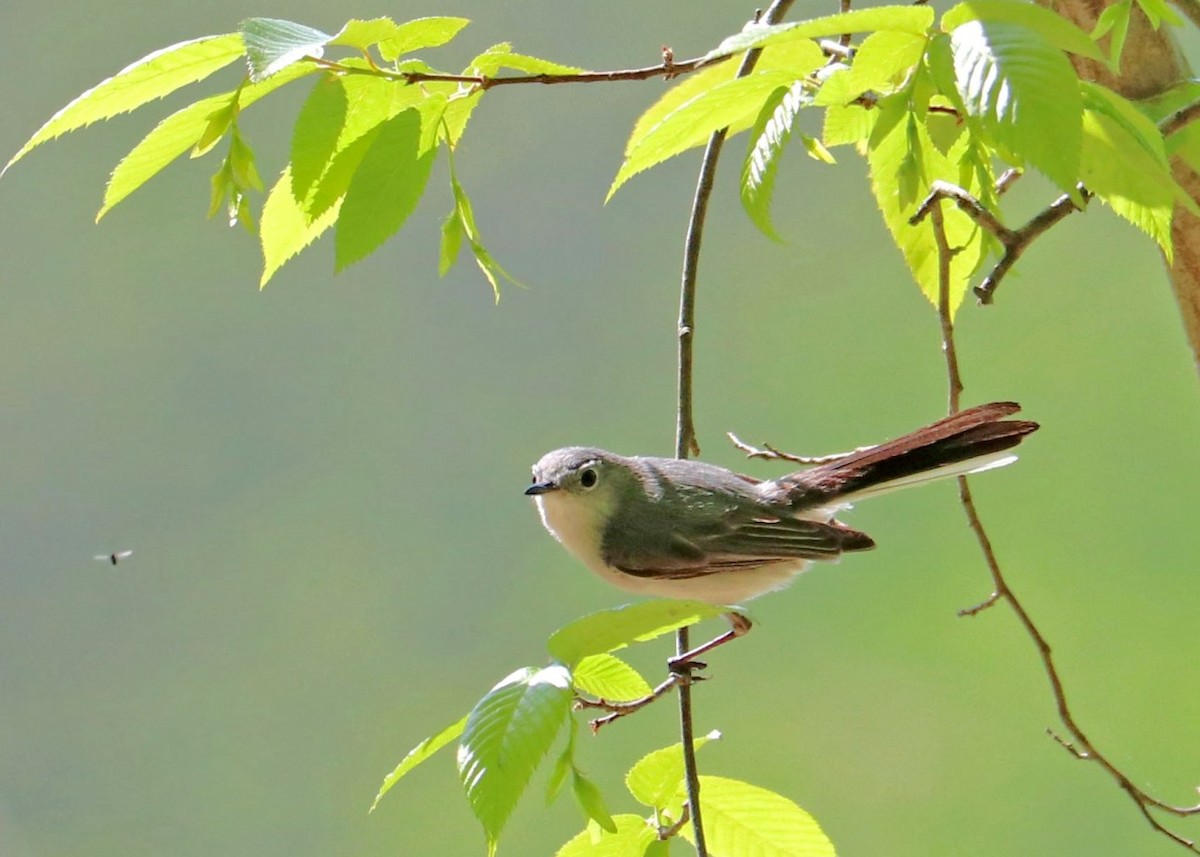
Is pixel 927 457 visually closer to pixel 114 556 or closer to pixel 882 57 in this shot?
pixel 882 57

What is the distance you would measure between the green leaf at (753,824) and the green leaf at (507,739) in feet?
0.78

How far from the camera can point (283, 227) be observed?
0.78 meters

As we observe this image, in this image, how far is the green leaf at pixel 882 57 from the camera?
561 mm

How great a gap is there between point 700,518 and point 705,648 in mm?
148

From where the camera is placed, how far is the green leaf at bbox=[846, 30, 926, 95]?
56 centimetres

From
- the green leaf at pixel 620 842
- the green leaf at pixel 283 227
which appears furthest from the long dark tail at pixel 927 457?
the green leaf at pixel 283 227

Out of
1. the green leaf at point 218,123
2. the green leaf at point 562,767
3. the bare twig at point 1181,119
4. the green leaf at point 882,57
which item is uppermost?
the green leaf at point 218,123

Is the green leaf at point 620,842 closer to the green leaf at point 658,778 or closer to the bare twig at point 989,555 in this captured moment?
the green leaf at point 658,778

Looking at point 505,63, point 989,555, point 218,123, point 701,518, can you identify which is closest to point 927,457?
point 989,555

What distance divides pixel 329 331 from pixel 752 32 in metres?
2.06

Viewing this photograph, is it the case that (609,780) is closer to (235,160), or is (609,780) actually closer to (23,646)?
(23,646)

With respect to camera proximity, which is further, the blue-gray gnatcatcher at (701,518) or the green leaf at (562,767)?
the blue-gray gnatcatcher at (701,518)

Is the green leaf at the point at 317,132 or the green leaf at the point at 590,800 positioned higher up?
the green leaf at the point at 317,132

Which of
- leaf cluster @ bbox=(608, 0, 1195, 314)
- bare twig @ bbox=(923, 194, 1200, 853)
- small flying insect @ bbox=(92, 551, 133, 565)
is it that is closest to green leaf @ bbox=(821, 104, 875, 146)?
leaf cluster @ bbox=(608, 0, 1195, 314)
